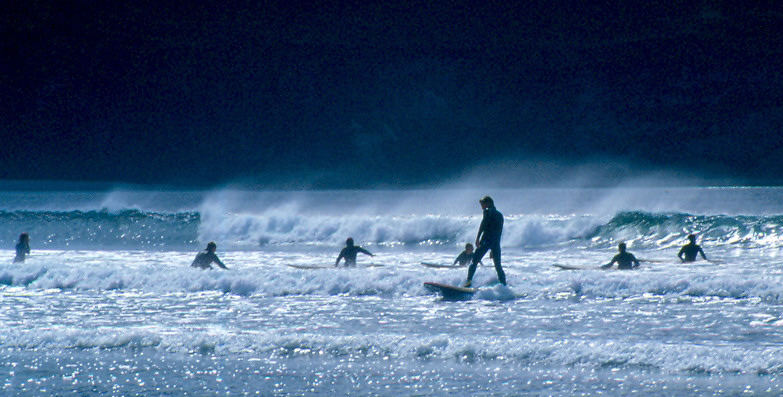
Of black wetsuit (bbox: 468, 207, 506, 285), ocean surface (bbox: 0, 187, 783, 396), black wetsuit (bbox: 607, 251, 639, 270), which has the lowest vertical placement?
ocean surface (bbox: 0, 187, 783, 396)

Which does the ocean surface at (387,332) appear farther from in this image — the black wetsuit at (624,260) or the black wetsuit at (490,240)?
the black wetsuit at (624,260)

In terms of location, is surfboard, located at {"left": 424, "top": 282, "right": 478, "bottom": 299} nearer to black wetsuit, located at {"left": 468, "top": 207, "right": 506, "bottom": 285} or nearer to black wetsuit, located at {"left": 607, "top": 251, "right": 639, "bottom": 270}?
black wetsuit, located at {"left": 468, "top": 207, "right": 506, "bottom": 285}

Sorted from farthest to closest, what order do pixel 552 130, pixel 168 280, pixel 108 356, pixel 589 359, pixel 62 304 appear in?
1. pixel 552 130
2. pixel 168 280
3. pixel 62 304
4. pixel 108 356
5. pixel 589 359

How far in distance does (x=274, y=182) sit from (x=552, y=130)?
62199 mm

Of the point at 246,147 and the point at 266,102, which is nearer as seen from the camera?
the point at 246,147

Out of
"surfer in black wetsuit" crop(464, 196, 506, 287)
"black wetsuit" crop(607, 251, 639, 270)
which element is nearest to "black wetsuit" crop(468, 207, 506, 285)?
"surfer in black wetsuit" crop(464, 196, 506, 287)

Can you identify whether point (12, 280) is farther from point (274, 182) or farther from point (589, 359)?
point (274, 182)

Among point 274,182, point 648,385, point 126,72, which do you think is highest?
point 126,72

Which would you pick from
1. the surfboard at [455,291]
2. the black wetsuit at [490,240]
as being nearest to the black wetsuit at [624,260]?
the black wetsuit at [490,240]

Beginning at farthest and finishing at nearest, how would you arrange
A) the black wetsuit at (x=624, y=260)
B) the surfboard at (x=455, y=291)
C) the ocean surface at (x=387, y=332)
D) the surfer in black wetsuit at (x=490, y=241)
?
the black wetsuit at (x=624, y=260), the surfer in black wetsuit at (x=490, y=241), the surfboard at (x=455, y=291), the ocean surface at (x=387, y=332)

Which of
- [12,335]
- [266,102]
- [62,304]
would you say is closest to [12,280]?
[62,304]

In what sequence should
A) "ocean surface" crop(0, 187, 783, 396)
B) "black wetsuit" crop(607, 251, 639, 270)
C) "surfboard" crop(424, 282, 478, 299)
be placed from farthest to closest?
"black wetsuit" crop(607, 251, 639, 270)
"surfboard" crop(424, 282, 478, 299)
"ocean surface" crop(0, 187, 783, 396)

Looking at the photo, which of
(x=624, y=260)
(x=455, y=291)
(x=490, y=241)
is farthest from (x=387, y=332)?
(x=624, y=260)

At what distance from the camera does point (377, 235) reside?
27.5 meters
